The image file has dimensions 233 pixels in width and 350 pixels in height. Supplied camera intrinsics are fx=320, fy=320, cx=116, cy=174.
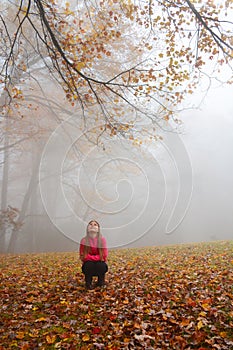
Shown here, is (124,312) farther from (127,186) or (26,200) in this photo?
(127,186)

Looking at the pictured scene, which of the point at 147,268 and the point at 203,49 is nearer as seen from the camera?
the point at 203,49

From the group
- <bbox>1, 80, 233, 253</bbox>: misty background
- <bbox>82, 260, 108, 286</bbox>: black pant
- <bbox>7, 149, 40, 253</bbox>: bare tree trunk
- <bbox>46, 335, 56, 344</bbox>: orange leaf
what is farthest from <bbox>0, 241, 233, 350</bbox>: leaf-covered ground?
<bbox>7, 149, 40, 253</bbox>: bare tree trunk

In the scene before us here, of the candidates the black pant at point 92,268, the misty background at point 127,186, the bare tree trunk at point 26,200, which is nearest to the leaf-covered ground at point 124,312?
the black pant at point 92,268

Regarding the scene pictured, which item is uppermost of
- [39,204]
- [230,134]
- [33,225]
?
[230,134]

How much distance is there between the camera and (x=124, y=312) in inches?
178

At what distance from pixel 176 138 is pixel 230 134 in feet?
70.1

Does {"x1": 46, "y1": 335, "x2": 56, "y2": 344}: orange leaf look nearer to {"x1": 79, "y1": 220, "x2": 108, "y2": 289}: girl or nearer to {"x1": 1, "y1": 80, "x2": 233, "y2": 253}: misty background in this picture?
{"x1": 79, "y1": 220, "x2": 108, "y2": 289}: girl

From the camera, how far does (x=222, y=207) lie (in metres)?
34.9

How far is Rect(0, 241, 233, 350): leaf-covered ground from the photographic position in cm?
372

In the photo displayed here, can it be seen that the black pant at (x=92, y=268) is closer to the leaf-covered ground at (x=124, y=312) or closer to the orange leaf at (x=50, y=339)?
the leaf-covered ground at (x=124, y=312)

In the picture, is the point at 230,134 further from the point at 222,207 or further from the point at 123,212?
the point at 123,212

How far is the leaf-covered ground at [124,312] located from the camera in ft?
12.2

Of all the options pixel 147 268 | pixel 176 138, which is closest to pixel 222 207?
pixel 176 138

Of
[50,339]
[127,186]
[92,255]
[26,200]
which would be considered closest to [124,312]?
[50,339]
